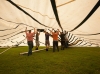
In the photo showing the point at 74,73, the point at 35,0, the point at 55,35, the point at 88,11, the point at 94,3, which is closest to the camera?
the point at 94,3

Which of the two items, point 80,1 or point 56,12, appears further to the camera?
point 56,12

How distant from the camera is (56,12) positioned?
1.89m

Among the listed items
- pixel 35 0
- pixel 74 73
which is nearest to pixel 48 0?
pixel 35 0

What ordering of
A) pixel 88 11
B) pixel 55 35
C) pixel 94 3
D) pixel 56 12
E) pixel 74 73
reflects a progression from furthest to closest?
pixel 55 35 < pixel 74 73 < pixel 56 12 < pixel 88 11 < pixel 94 3

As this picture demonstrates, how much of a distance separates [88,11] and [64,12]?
0.37 m

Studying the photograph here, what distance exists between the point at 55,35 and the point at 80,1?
5.13 m

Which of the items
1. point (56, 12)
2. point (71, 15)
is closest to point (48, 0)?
point (56, 12)

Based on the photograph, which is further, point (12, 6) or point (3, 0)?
point (12, 6)

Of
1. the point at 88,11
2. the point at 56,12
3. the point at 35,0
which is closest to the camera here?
the point at 35,0

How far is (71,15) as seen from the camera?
2.00 meters

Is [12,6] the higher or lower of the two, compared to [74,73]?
higher

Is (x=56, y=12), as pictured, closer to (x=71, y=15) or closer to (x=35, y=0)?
(x=71, y=15)

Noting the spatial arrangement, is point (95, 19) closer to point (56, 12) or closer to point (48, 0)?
point (56, 12)

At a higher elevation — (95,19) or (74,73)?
(95,19)
